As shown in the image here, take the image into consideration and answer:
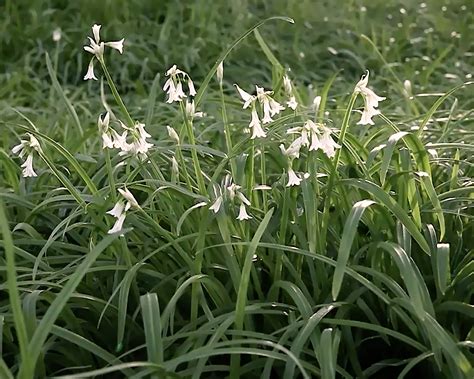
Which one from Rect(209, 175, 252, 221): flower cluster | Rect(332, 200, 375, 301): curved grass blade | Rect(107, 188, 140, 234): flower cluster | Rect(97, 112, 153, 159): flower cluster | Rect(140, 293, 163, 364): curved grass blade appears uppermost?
Rect(97, 112, 153, 159): flower cluster

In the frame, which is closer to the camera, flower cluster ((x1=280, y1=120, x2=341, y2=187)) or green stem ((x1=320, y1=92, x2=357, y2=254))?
flower cluster ((x1=280, y1=120, x2=341, y2=187))

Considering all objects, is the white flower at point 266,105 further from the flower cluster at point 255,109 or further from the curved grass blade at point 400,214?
the curved grass blade at point 400,214

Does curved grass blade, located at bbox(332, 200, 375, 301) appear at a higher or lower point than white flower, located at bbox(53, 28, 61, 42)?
higher

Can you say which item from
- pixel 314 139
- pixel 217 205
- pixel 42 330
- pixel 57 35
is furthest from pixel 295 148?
pixel 57 35

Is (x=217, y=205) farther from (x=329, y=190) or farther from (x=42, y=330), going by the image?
(x=42, y=330)

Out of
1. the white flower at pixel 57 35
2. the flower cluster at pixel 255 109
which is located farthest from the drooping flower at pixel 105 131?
the white flower at pixel 57 35

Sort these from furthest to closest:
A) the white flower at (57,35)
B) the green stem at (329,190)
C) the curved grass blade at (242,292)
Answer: the white flower at (57,35) → the green stem at (329,190) → the curved grass blade at (242,292)

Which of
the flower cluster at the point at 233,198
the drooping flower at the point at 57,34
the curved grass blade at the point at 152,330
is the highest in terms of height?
the flower cluster at the point at 233,198

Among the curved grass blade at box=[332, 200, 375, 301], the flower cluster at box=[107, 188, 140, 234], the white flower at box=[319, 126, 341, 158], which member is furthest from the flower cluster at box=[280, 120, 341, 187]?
the flower cluster at box=[107, 188, 140, 234]

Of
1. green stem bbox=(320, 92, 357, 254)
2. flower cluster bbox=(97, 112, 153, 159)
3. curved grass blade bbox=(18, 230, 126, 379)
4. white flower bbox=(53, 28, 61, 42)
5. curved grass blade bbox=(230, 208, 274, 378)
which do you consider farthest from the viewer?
white flower bbox=(53, 28, 61, 42)

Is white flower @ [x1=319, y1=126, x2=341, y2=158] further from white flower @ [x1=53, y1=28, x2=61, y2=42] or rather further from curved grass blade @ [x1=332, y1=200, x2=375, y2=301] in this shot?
white flower @ [x1=53, y1=28, x2=61, y2=42]

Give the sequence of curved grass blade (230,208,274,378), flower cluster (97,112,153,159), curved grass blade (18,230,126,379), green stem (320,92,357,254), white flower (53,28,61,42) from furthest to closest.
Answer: white flower (53,28,61,42)
green stem (320,92,357,254)
flower cluster (97,112,153,159)
curved grass blade (230,208,274,378)
curved grass blade (18,230,126,379)

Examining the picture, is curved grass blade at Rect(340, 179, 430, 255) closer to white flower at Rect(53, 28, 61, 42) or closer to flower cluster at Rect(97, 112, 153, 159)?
flower cluster at Rect(97, 112, 153, 159)

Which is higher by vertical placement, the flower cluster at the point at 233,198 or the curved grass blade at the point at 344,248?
the flower cluster at the point at 233,198
